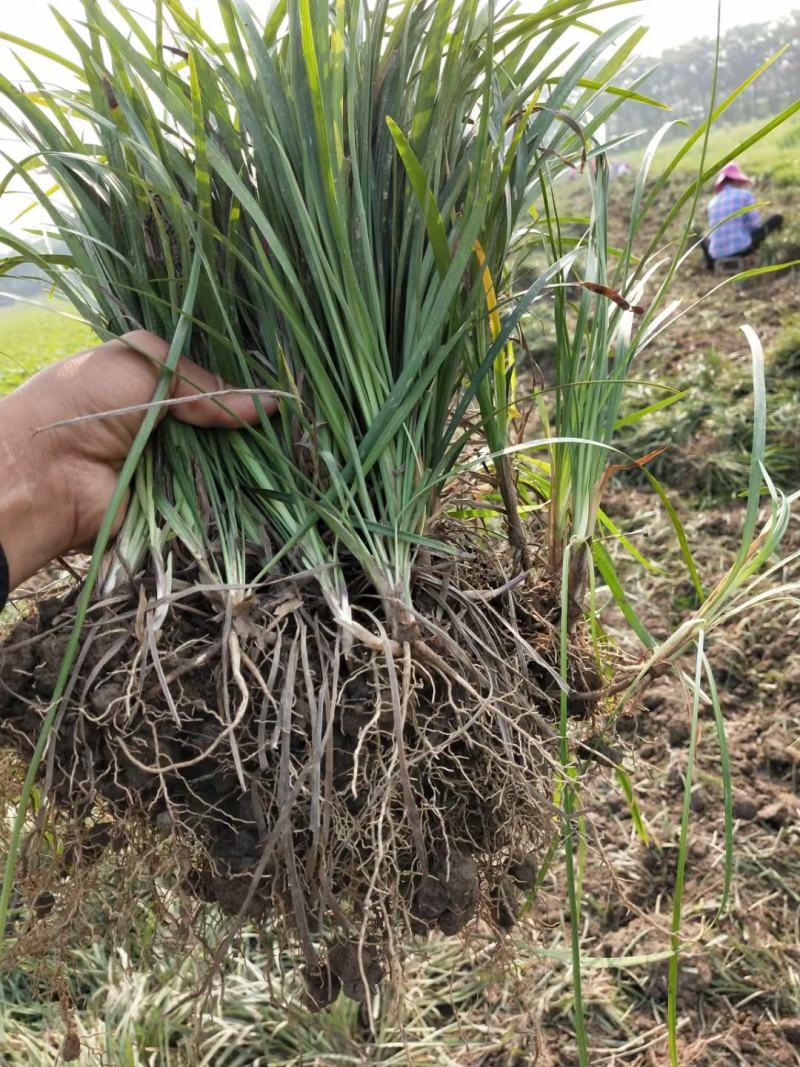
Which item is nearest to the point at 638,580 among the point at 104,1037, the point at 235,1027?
the point at 235,1027

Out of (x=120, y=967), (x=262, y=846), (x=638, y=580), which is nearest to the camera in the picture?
(x=262, y=846)

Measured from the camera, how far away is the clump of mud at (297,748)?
2.44 ft

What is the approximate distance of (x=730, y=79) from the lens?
A: 25016mm

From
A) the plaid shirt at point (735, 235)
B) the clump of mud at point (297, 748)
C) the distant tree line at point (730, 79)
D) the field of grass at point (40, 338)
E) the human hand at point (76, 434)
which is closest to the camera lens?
the clump of mud at point (297, 748)

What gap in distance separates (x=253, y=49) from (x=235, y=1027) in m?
1.49

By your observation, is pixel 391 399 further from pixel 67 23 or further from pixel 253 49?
pixel 67 23

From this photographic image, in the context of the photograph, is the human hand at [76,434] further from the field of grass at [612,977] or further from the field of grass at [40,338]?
the field of grass at [40,338]

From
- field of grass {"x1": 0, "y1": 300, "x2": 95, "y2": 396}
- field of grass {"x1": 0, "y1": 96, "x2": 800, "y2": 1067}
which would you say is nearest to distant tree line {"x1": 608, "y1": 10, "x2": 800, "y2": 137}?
field of grass {"x1": 0, "y1": 300, "x2": 95, "y2": 396}

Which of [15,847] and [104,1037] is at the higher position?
[15,847]

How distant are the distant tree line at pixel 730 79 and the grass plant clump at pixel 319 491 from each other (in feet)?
73.9

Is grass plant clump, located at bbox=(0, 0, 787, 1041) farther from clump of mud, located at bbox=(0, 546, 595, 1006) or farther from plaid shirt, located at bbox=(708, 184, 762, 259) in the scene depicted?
plaid shirt, located at bbox=(708, 184, 762, 259)

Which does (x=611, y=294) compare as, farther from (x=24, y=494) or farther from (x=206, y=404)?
(x=24, y=494)

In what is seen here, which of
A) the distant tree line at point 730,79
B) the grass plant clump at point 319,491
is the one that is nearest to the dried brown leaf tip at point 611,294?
the grass plant clump at point 319,491

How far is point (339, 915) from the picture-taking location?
76 centimetres
